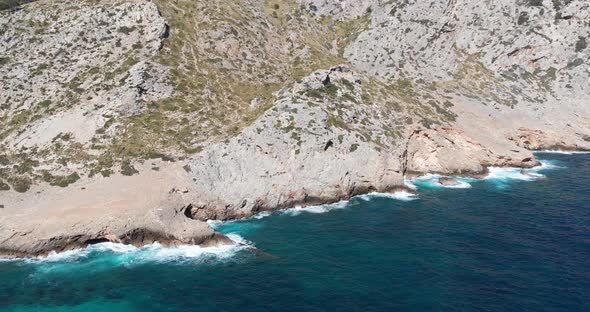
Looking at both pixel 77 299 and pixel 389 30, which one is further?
pixel 389 30

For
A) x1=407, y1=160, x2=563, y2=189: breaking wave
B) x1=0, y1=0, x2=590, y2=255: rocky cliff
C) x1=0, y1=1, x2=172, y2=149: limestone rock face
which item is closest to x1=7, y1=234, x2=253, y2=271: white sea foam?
x1=0, y1=0, x2=590, y2=255: rocky cliff

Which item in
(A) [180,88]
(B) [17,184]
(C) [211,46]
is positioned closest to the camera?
(B) [17,184]

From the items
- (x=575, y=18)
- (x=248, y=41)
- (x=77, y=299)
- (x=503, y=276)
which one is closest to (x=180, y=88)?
(x=248, y=41)

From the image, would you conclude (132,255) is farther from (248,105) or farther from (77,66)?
(77,66)

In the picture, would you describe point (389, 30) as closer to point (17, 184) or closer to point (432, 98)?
point (432, 98)

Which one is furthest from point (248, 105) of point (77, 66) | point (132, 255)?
point (132, 255)

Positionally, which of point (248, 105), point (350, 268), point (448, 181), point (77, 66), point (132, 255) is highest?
point (77, 66)

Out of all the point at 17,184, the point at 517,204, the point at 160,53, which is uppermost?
the point at 160,53
